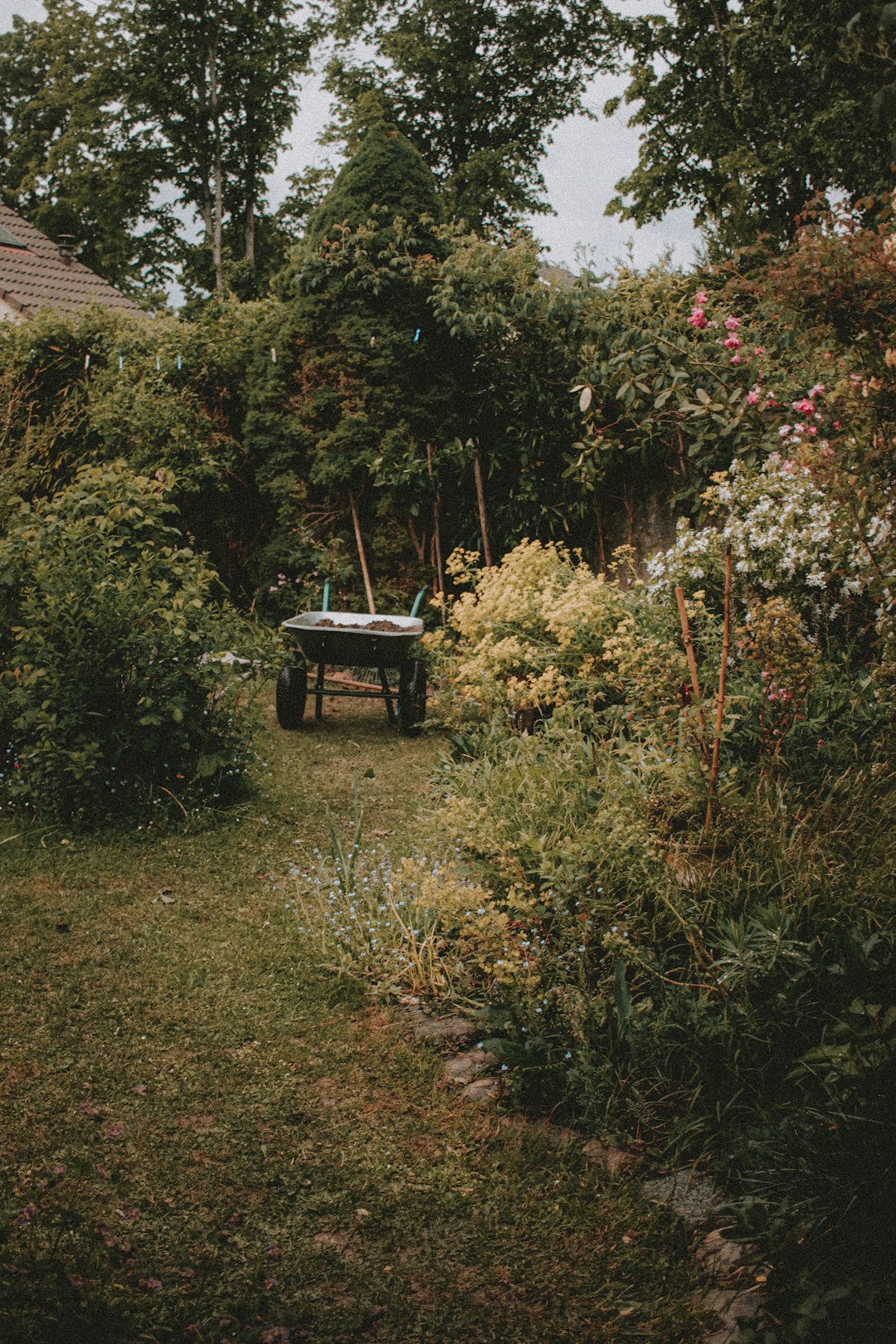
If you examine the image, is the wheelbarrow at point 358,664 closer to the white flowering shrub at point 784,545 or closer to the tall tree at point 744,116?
the white flowering shrub at point 784,545

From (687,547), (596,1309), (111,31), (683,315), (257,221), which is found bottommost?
(596,1309)

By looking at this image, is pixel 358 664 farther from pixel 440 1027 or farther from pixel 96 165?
pixel 96 165

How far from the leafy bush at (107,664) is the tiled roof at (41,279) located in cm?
993

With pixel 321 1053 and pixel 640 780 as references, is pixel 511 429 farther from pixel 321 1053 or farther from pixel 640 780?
pixel 321 1053

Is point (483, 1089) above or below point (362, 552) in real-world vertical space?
below

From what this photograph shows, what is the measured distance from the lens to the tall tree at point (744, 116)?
13.0 meters

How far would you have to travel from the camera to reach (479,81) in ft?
64.4

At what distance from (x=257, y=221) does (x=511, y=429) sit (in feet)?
57.5

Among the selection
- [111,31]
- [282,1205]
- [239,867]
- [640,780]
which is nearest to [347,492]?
[239,867]

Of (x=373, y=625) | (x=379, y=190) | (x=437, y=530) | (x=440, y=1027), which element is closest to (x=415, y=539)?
(x=437, y=530)

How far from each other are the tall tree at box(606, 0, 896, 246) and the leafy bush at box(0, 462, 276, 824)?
28.3 feet

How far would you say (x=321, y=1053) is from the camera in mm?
2797

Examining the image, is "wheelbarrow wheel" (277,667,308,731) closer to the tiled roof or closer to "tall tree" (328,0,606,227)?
the tiled roof

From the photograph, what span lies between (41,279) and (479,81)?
10534mm
